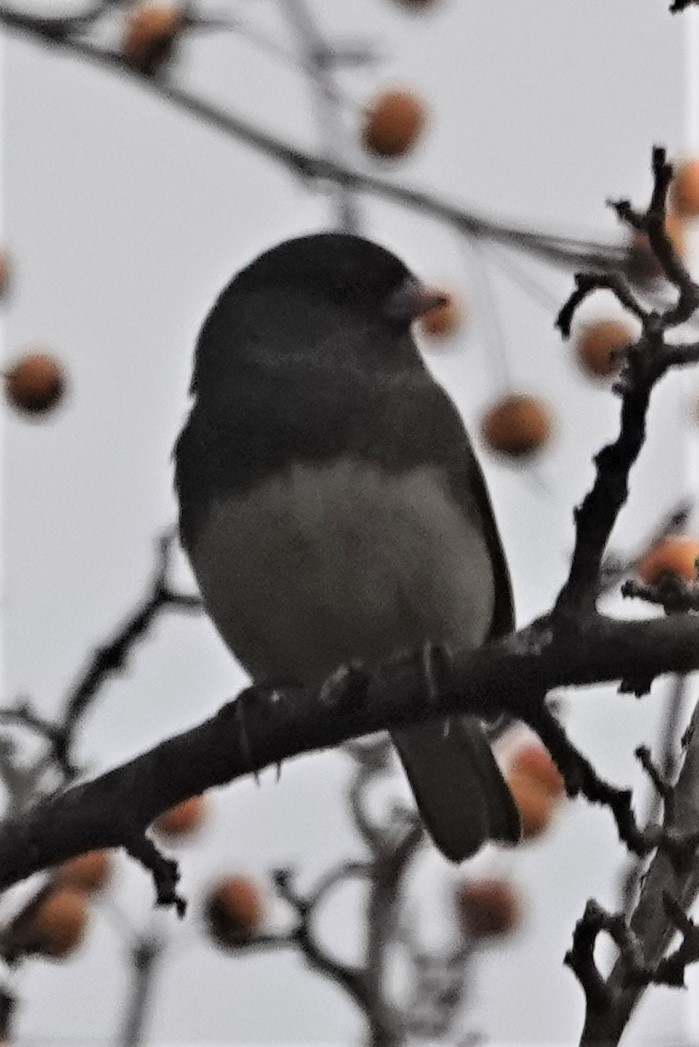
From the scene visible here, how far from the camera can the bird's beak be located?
2.95 m

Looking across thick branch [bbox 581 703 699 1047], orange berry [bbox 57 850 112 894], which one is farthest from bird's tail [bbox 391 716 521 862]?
thick branch [bbox 581 703 699 1047]

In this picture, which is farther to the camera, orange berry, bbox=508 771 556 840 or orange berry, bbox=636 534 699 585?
orange berry, bbox=508 771 556 840

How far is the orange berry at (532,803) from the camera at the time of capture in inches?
119

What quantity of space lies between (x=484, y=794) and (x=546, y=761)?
0.70ft

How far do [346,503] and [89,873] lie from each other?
82 centimetres

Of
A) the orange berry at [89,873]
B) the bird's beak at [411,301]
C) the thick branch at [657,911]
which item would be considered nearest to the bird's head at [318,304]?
the bird's beak at [411,301]

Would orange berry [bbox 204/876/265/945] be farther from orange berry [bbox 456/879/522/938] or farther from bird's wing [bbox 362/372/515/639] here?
bird's wing [bbox 362/372/515/639]

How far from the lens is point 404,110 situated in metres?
3.28

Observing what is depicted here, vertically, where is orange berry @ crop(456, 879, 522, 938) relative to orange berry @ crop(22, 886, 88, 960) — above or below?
A: below

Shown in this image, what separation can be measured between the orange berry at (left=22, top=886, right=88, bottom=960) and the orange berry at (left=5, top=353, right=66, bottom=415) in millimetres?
878

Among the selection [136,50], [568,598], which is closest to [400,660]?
[568,598]

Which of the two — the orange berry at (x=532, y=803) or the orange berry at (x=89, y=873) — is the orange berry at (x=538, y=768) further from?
the orange berry at (x=89, y=873)

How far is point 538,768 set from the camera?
10.1ft

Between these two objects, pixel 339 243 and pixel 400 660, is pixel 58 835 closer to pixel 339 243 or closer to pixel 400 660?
pixel 400 660
